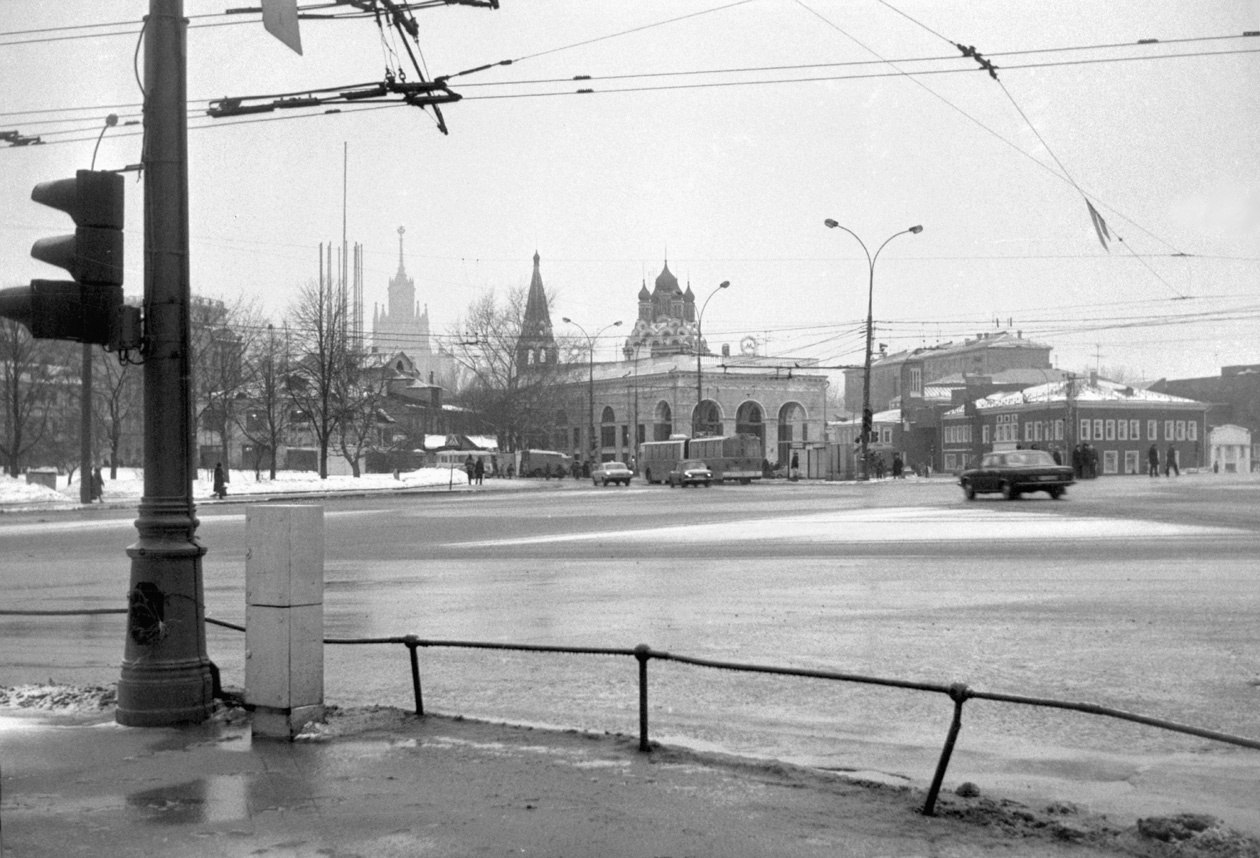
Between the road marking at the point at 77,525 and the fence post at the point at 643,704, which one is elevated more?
the fence post at the point at 643,704

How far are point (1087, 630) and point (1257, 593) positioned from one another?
3.79 metres

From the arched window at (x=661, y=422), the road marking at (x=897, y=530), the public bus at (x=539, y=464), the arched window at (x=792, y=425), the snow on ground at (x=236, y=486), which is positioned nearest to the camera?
the road marking at (x=897, y=530)

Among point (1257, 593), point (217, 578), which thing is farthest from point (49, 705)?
point (1257, 593)

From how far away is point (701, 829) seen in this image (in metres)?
5.21

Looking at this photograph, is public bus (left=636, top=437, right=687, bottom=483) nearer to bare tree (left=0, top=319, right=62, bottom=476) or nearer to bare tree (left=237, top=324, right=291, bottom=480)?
bare tree (left=237, top=324, right=291, bottom=480)

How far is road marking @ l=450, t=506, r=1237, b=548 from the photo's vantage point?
23547 millimetres

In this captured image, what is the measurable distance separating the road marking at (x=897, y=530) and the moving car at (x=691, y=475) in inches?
1531

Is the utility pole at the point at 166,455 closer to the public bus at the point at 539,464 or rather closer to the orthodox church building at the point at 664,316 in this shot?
the public bus at the point at 539,464

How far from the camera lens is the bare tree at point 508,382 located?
10471cm

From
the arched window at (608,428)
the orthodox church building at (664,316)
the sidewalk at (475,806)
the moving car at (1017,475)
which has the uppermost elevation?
the orthodox church building at (664,316)

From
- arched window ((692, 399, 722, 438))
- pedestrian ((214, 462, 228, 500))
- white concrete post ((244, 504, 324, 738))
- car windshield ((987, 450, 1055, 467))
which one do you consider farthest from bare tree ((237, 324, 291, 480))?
white concrete post ((244, 504, 324, 738))

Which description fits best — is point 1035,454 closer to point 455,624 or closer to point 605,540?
point 605,540

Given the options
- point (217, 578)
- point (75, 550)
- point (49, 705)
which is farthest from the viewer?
point (75, 550)

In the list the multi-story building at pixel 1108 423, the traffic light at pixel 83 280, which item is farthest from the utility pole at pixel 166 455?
the multi-story building at pixel 1108 423
